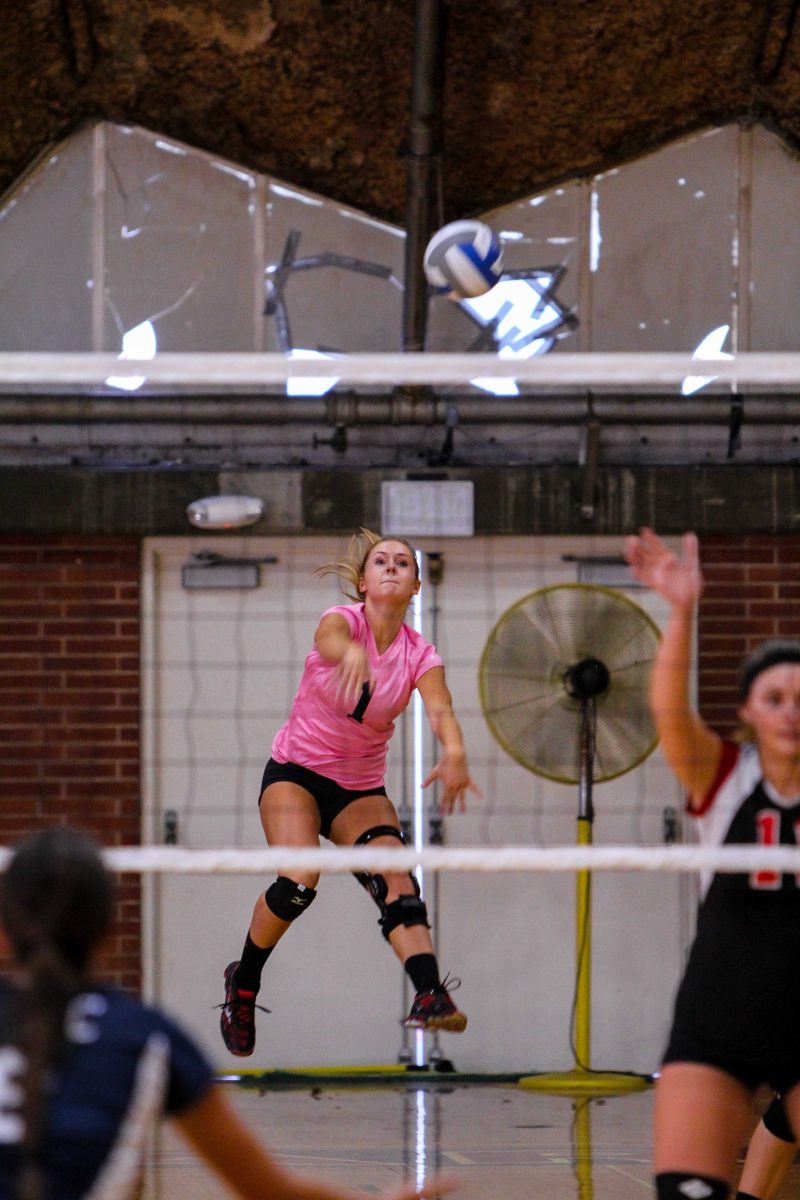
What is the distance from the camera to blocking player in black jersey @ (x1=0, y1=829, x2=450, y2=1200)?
2.04 meters

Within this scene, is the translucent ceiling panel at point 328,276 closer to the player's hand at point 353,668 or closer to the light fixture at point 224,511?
the light fixture at point 224,511

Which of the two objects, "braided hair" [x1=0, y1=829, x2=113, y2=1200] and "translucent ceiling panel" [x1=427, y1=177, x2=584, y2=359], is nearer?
"braided hair" [x1=0, y1=829, x2=113, y2=1200]

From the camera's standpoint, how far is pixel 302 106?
8328 millimetres

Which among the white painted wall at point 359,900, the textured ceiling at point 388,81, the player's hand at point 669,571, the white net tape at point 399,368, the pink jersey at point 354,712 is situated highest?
the textured ceiling at point 388,81

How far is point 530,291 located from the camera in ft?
28.3

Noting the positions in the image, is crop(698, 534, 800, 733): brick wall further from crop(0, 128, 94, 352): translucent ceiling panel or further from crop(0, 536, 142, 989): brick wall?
crop(0, 128, 94, 352): translucent ceiling panel

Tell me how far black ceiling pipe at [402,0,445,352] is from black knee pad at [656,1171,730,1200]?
5.52 metres

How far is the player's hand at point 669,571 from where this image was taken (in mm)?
3238

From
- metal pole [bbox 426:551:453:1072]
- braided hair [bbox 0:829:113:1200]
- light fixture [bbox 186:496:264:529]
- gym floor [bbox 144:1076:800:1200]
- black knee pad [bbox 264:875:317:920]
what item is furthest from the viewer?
metal pole [bbox 426:551:453:1072]

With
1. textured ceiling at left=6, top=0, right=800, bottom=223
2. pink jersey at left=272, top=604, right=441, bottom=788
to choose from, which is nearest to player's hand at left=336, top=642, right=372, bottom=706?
pink jersey at left=272, top=604, right=441, bottom=788

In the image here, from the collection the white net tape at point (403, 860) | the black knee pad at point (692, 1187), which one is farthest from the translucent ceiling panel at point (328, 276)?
the black knee pad at point (692, 1187)

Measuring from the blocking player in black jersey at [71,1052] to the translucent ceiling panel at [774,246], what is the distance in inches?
280

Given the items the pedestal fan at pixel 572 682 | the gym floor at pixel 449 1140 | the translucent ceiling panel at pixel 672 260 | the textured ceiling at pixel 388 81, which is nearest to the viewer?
the gym floor at pixel 449 1140

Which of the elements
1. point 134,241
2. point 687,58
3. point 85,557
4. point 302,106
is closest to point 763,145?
point 687,58
